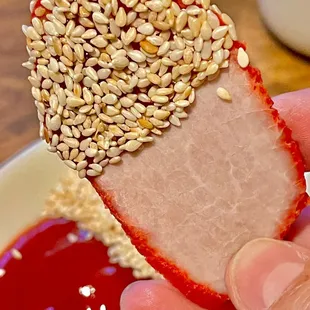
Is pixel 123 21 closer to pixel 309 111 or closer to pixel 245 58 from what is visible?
pixel 245 58

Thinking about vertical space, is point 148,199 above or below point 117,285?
above

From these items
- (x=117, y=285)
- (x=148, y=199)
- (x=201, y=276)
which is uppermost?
(x=148, y=199)

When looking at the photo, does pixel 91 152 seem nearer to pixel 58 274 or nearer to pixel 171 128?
pixel 171 128

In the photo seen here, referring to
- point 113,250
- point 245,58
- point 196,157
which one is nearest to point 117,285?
point 113,250

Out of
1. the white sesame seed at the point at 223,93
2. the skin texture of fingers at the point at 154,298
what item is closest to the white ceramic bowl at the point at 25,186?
the skin texture of fingers at the point at 154,298

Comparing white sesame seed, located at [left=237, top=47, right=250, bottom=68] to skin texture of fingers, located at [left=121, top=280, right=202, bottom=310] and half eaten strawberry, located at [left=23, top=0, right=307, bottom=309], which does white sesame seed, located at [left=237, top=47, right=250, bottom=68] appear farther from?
skin texture of fingers, located at [left=121, top=280, right=202, bottom=310]

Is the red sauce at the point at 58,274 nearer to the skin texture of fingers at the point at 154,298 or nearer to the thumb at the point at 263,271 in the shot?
the skin texture of fingers at the point at 154,298

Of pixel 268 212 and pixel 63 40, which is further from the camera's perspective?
pixel 268 212
